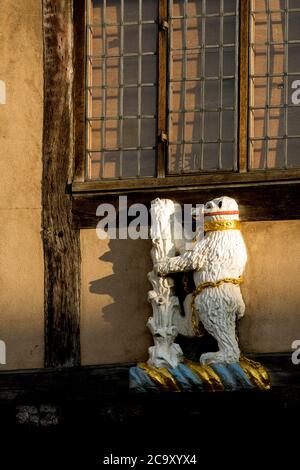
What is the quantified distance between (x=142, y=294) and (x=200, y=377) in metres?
0.80

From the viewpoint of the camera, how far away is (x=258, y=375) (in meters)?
20.8

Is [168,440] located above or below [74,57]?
below

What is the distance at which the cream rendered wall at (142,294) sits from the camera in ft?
68.7

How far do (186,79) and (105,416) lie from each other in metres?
2.50

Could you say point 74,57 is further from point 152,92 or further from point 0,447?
point 0,447

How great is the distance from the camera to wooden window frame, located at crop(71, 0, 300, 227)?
69.2ft

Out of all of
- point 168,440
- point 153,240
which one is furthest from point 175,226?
point 168,440

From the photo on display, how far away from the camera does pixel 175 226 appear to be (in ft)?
69.6

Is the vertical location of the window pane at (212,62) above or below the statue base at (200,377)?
above
